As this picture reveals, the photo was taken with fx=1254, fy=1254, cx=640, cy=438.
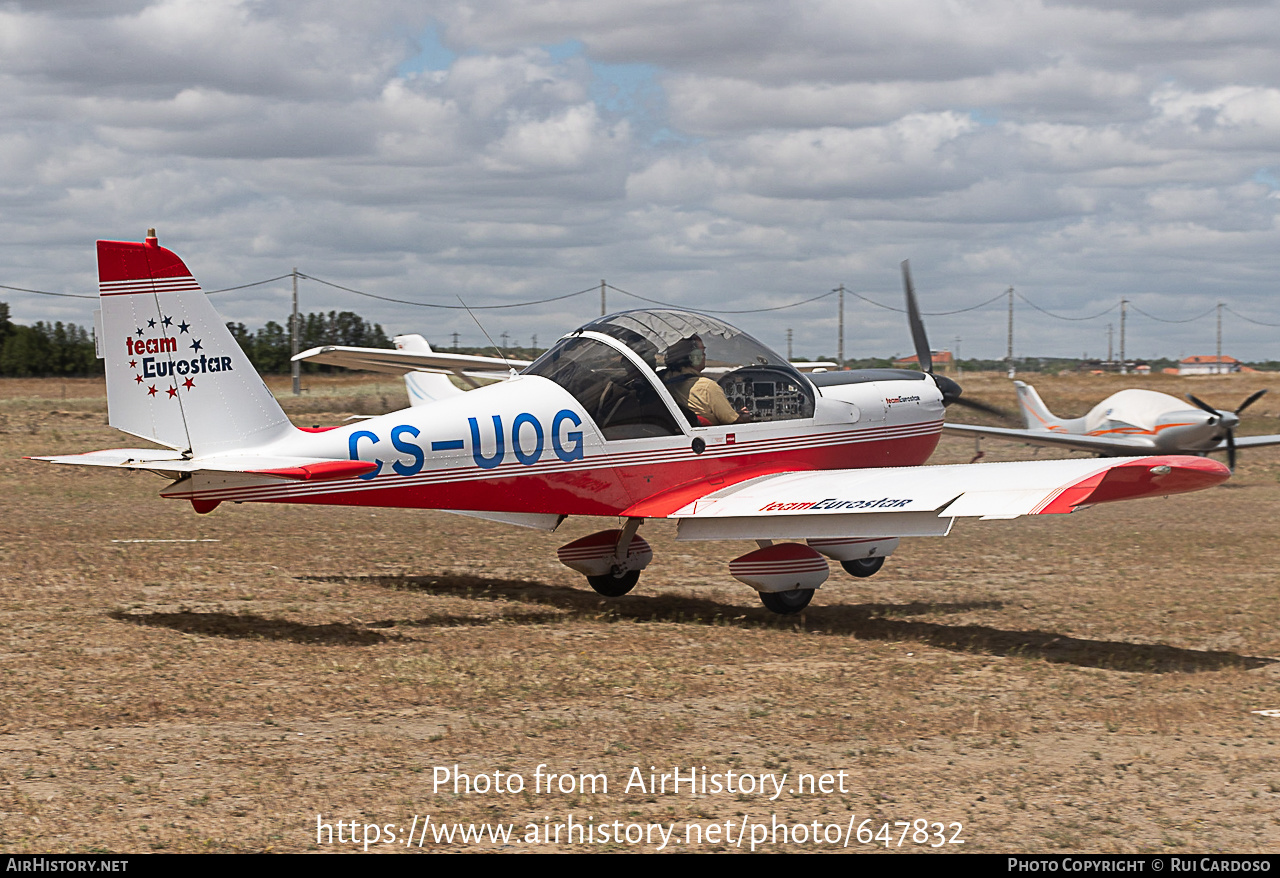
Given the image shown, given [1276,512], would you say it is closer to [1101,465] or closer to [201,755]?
[1101,465]

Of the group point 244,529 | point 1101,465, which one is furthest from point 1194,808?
point 244,529

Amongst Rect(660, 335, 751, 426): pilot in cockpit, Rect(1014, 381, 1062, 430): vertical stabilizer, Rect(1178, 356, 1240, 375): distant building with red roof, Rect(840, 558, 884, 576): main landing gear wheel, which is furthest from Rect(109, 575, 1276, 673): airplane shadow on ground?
Rect(1178, 356, 1240, 375): distant building with red roof

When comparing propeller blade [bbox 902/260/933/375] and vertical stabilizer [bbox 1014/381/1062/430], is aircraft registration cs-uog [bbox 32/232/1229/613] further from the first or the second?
vertical stabilizer [bbox 1014/381/1062/430]

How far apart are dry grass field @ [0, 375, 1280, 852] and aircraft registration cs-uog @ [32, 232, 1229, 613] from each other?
A: 844 millimetres

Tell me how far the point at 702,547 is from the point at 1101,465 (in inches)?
263

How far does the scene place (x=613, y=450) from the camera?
9.95 m

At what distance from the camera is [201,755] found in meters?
5.92

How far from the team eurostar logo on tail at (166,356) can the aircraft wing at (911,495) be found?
3.50 metres

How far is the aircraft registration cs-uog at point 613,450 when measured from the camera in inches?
337

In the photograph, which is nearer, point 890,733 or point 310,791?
point 310,791

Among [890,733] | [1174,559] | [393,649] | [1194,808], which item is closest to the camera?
[1194,808]

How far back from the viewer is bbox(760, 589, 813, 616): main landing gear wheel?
1005cm

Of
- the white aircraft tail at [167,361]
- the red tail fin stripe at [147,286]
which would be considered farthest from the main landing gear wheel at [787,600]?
the red tail fin stripe at [147,286]

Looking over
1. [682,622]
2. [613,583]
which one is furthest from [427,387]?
[682,622]
